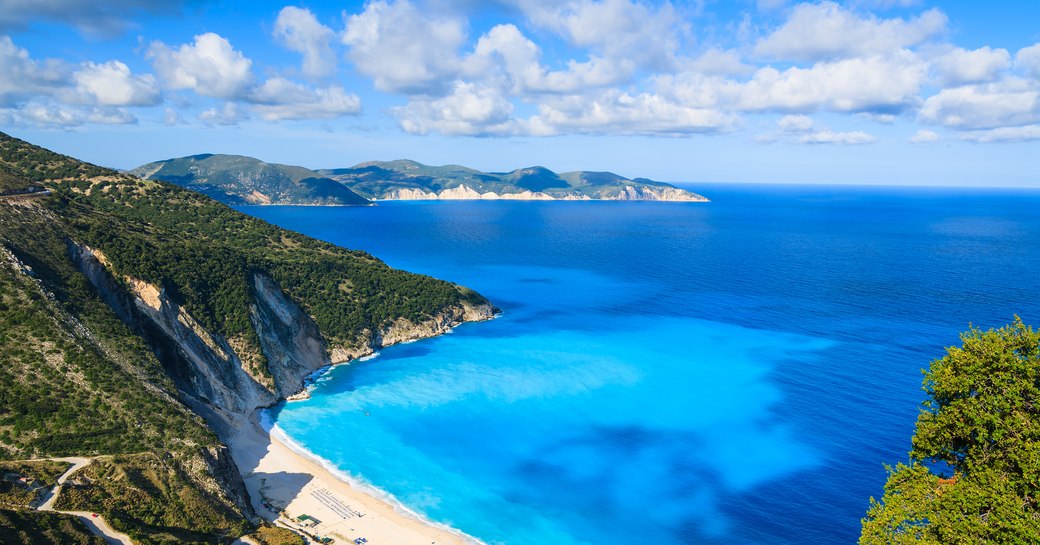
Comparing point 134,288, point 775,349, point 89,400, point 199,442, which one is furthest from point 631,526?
point 134,288

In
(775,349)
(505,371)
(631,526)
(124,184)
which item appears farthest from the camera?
(124,184)

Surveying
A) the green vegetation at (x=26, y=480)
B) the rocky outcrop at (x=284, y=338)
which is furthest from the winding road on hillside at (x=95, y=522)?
the rocky outcrop at (x=284, y=338)

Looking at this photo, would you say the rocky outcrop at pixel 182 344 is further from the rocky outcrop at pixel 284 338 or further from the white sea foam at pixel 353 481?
the white sea foam at pixel 353 481

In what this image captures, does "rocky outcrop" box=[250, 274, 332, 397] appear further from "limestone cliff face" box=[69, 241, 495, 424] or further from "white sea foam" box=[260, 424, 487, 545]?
"white sea foam" box=[260, 424, 487, 545]

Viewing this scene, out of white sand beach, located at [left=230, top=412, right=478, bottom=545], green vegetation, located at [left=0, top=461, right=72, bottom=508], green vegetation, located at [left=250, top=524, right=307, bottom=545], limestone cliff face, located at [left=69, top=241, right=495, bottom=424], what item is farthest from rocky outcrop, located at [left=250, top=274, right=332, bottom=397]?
green vegetation, located at [left=0, top=461, right=72, bottom=508]

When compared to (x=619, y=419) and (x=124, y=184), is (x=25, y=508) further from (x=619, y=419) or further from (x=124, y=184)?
(x=124, y=184)

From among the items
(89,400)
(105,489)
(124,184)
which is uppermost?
(124,184)
